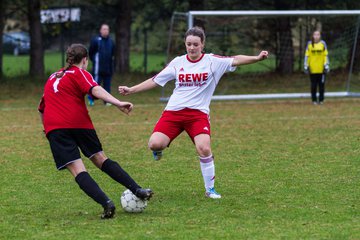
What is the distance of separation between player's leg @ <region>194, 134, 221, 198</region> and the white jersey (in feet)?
1.08

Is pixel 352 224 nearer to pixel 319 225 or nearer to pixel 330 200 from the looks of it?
pixel 319 225

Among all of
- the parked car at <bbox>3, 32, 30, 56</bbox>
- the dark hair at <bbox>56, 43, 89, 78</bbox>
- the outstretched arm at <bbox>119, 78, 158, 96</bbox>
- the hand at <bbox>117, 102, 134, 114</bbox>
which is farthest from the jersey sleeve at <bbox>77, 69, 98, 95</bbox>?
the parked car at <bbox>3, 32, 30, 56</bbox>

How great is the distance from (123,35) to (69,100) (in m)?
Result: 20.0

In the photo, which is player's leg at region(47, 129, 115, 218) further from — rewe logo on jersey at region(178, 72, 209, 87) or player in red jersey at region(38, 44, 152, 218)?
rewe logo on jersey at region(178, 72, 209, 87)

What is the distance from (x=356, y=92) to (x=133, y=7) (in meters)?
9.56

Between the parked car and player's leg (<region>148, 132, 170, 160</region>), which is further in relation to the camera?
the parked car

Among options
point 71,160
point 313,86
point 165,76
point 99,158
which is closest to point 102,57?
point 313,86

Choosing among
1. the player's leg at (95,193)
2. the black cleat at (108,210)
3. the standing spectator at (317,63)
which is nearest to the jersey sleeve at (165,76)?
the player's leg at (95,193)

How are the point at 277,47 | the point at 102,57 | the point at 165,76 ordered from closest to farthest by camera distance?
1. the point at 165,76
2. the point at 102,57
3. the point at 277,47

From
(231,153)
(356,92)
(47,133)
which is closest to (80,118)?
(47,133)

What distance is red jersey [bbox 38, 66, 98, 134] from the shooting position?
23.4ft

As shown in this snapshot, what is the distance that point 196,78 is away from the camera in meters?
8.21

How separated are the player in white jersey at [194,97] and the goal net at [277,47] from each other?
13.4 metres

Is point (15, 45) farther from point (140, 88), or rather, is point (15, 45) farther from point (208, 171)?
point (208, 171)
